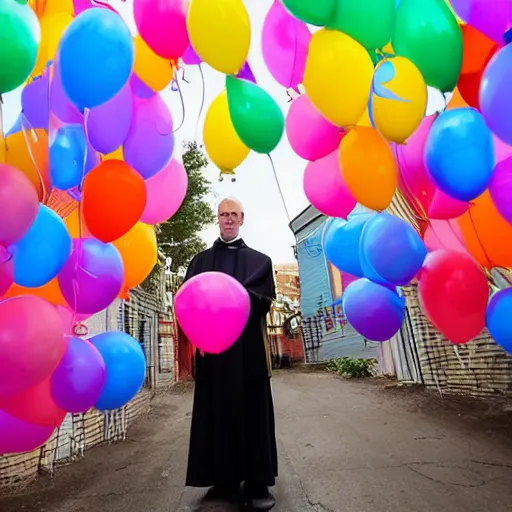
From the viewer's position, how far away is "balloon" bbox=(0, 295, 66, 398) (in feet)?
4.25

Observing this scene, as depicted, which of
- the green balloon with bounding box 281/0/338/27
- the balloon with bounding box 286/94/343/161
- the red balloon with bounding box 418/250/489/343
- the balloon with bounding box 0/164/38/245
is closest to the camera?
the balloon with bounding box 0/164/38/245

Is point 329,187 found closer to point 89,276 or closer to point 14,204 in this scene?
point 89,276

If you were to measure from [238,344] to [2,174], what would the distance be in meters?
1.42

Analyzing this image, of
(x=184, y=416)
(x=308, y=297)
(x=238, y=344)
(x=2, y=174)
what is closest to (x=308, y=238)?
(x=308, y=297)

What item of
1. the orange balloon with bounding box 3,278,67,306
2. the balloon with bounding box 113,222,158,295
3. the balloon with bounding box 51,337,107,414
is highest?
the balloon with bounding box 113,222,158,295

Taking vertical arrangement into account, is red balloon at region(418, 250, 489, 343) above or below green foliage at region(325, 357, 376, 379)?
above

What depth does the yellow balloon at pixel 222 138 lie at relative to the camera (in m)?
2.07

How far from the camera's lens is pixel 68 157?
5.82ft

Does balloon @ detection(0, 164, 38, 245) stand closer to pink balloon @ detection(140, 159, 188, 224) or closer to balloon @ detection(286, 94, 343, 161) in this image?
pink balloon @ detection(140, 159, 188, 224)

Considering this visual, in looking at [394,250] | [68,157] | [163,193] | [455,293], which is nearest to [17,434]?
[68,157]

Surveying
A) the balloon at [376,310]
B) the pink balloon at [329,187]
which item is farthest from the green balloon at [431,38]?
the balloon at [376,310]

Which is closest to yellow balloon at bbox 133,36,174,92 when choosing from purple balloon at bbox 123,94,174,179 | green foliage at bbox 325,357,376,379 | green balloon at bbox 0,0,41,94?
purple balloon at bbox 123,94,174,179

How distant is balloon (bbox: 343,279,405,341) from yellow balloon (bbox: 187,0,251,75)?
4.26 ft

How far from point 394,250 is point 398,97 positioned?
Answer: 629 millimetres
